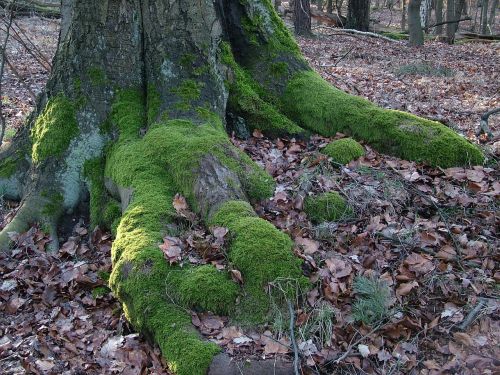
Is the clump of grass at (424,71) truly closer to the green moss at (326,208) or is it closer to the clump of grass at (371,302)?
the green moss at (326,208)

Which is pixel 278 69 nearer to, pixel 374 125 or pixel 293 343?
pixel 374 125

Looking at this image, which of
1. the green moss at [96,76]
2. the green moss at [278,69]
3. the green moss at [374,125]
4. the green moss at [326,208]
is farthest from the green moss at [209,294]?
the green moss at [278,69]

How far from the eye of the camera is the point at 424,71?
497 inches

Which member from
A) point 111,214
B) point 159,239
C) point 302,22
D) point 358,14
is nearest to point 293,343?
point 159,239

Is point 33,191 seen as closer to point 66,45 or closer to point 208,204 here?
point 66,45

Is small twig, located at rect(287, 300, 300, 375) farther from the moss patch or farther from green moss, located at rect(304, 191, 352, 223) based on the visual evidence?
green moss, located at rect(304, 191, 352, 223)

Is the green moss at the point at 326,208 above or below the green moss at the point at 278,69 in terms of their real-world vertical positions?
below

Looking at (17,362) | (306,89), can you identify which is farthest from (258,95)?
(17,362)

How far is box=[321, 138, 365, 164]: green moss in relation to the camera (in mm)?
5871

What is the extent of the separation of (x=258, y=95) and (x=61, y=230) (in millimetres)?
2985

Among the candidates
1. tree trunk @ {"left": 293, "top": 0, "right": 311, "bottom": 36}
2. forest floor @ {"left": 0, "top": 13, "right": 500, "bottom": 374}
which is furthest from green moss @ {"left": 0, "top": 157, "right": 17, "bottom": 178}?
tree trunk @ {"left": 293, "top": 0, "right": 311, "bottom": 36}

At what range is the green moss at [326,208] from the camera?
16.5 feet

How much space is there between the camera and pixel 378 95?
9945 mm

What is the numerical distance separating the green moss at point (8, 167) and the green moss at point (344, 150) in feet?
12.2
